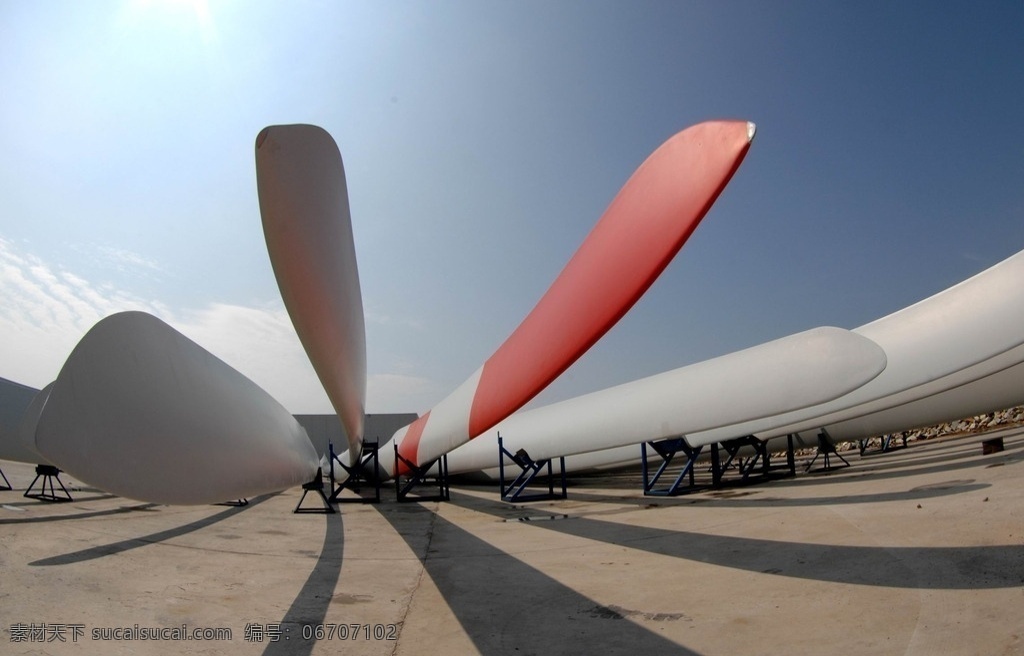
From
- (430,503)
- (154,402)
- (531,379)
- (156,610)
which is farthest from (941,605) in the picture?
(430,503)

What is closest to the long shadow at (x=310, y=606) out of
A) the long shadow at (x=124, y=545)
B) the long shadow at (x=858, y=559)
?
the long shadow at (x=124, y=545)

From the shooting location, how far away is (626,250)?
8.82 feet

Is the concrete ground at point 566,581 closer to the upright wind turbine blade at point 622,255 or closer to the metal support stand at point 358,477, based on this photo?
the upright wind turbine blade at point 622,255

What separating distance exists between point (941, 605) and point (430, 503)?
25.2 ft

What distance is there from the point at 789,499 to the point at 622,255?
5328 mm

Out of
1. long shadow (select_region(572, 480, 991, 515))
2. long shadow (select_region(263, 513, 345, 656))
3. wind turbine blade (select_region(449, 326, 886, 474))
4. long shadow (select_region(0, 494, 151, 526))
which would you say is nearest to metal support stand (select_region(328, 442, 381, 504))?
long shadow (select_region(0, 494, 151, 526))

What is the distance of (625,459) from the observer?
32.0ft

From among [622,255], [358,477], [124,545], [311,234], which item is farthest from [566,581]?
[358,477]

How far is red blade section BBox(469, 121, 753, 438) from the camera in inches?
94.6

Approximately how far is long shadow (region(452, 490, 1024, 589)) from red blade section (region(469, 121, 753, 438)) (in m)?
2.04

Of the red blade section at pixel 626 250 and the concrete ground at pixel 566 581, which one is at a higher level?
the red blade section at pixel 626 250

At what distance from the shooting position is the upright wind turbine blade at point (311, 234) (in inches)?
116

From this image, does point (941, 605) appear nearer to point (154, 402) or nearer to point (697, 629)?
point (697, 629)

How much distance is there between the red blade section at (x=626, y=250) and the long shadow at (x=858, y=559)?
2038 mm
